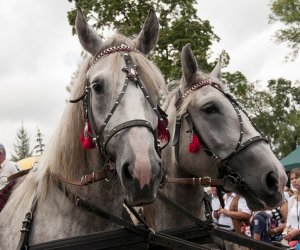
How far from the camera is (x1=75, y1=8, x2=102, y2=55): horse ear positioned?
3508 millimetres

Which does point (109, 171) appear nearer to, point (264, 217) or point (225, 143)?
point (225, 143)

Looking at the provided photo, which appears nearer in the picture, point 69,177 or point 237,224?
point 69,177

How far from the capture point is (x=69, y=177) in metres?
3.40

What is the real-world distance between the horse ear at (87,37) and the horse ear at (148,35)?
0.31 m

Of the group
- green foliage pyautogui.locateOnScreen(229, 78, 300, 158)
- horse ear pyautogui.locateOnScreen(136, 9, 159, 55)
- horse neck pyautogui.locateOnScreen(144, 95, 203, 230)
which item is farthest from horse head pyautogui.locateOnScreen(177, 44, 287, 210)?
green foliage pyautogui.locateOnScreen(229, 78, 300, 158)

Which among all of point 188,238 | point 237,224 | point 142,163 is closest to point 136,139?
point 142,163

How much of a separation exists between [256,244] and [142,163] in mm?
2123

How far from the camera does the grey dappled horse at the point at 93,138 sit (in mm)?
3123

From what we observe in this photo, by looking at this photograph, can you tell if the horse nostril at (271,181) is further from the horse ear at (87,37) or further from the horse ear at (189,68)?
the horse ear at (87,37)

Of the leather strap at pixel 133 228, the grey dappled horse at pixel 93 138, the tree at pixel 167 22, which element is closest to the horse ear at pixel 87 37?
the grey dappled horse at pixel 93 138

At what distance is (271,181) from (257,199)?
22cm

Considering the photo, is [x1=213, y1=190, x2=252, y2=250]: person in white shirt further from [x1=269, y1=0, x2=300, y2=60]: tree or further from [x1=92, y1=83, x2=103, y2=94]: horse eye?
[x1=269, y1=0, x2=300, y2=60]: tree

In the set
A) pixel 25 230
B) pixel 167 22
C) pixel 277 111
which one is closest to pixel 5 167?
pixel 25 230

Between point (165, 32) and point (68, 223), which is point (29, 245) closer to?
point (68, 223)
